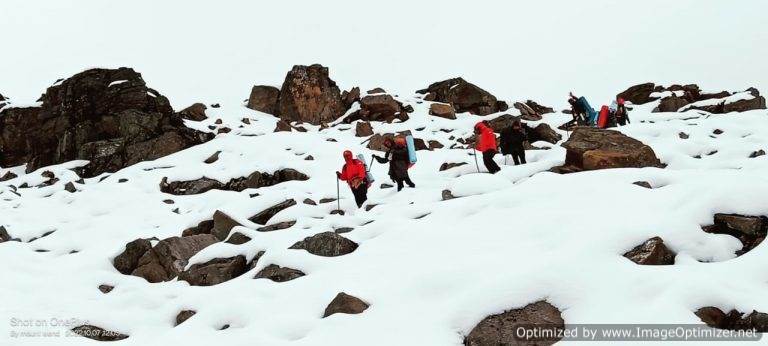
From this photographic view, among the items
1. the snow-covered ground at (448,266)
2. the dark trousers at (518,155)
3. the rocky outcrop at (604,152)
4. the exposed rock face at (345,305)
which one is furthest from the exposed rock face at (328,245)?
the dark trousers at (518,155)

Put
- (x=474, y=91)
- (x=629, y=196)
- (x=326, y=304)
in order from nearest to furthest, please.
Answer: (x=326, y=304)
(x=629, y=196)
(x=474, y=91)

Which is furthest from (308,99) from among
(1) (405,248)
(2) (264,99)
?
(1) (405,248)

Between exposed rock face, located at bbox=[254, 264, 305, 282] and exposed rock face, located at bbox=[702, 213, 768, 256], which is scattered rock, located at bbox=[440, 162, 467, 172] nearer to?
exposed rock face, located at bbox=[254, 264, 305, 282]

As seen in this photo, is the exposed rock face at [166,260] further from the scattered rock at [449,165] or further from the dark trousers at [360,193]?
the scattered rock at [449,165]

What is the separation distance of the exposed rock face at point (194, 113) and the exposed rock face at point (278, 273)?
25031 mm

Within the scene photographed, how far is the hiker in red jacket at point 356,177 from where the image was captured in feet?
44.7

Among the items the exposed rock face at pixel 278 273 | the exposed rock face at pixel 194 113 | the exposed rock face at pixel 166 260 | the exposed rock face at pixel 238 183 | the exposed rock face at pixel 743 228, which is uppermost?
the exposed rock face at pixel 194 113

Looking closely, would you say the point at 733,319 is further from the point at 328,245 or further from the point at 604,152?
the point at 604,152

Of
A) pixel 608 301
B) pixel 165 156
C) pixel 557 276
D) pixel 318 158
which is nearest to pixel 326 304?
pixel 557 276

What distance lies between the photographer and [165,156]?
24.2m

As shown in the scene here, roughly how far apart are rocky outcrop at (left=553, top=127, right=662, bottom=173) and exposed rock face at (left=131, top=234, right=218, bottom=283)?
9921 millimetres

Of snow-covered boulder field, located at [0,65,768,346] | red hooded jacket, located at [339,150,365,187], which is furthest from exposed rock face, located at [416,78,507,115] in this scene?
red hooded jacket, located at [339,150,365,187]

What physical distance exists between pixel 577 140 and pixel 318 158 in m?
10.9

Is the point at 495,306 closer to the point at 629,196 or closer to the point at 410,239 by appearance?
the point at 410,239
